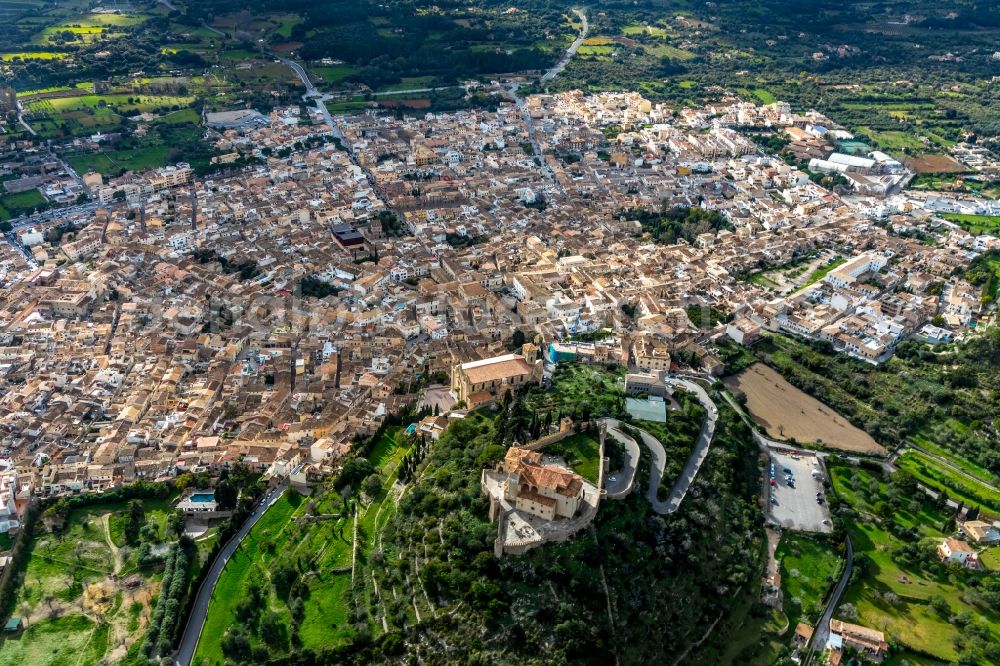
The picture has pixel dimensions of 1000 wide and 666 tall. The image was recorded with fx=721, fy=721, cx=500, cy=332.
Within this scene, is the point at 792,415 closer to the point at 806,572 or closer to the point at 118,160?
the point at 806,572

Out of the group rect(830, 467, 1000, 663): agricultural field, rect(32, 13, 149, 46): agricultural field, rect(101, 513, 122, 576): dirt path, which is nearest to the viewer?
rect(830, 467, 1000, 663): agricultural field

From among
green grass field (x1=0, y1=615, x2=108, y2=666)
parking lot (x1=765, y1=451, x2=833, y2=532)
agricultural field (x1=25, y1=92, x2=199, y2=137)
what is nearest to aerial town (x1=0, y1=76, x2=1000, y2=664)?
parking lot (x1=765, y1=451, x2=833, y2=532)

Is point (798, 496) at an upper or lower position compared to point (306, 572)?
lower

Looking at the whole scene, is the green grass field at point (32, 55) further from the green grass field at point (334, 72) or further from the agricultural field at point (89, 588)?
the agricultural field at point (89, 588)

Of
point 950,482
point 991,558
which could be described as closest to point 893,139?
point 950,482

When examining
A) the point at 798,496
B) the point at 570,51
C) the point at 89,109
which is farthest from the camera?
the point at 570,51

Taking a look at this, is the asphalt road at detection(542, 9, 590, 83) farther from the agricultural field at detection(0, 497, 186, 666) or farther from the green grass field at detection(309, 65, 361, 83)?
the agricultural field at detection(0, 497, 186, 666)
